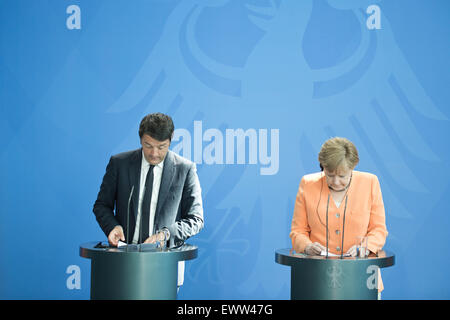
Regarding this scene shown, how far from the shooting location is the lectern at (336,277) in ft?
9.92

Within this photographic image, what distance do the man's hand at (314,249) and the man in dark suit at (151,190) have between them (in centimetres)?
71

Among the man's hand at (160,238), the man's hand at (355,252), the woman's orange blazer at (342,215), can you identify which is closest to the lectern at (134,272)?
the man's hand at (160,238)

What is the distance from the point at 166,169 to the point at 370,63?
7.35 feet

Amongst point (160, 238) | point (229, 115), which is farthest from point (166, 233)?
point (229, 115)

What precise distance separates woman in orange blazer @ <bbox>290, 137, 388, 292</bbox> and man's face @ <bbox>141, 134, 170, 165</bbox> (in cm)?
84

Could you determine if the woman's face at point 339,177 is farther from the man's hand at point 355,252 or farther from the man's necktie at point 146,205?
the man's necktie at point 146,205

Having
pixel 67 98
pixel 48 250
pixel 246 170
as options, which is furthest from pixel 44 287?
pixel 246 170

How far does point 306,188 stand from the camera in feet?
11.3

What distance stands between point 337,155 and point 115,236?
130 centimetres

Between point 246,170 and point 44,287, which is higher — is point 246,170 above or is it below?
above

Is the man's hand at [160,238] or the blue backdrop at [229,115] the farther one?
the blue backdrop at [229,115]
